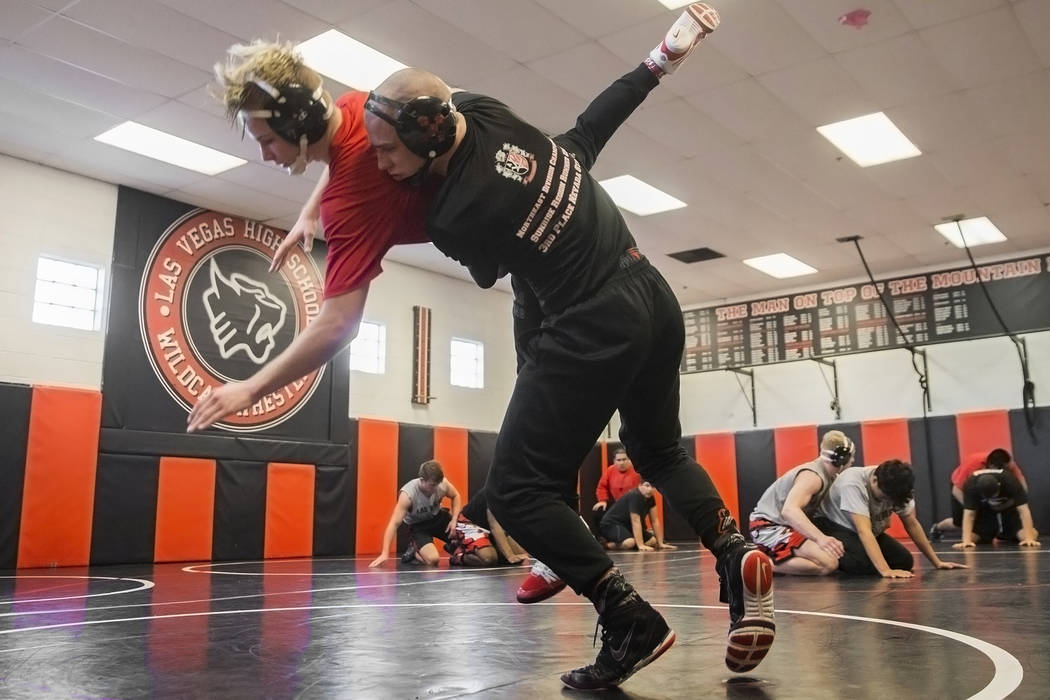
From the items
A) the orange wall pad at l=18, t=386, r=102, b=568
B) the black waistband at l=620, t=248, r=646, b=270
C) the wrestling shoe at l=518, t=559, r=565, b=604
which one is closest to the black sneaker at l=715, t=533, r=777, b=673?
the wrestling shoe at l=518, t=559, r=565, b=604

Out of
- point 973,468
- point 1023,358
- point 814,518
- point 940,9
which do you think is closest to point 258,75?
point 814,518

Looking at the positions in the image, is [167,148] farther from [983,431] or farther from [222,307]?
[983,431]

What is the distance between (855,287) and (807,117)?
5597mm

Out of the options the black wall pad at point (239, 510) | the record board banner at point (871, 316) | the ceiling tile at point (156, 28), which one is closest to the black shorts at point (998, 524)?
the record board banner at point (871, 316)

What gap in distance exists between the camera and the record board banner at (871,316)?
39.6 ft

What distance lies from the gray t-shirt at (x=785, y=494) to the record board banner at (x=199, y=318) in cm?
497

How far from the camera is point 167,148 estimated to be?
8.66 metres

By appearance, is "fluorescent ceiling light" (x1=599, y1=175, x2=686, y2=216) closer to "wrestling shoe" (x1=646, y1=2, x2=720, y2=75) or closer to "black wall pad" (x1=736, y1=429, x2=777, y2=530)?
"black wall pad" (x1=736, y1=429, x2=777, y2=530)

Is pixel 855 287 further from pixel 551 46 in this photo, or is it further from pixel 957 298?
pixel 551 46

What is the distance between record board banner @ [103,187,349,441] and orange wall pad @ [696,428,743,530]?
5.79 meters

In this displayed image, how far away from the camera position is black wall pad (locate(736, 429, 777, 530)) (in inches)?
523

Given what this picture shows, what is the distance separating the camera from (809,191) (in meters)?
10.1

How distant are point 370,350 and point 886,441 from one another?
23.9 feet

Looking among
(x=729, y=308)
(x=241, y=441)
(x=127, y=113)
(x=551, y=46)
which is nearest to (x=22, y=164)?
(x=127, y=113)
